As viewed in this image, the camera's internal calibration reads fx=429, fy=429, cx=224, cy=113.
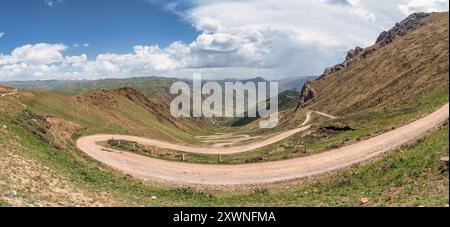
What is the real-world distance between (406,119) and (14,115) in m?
47.2

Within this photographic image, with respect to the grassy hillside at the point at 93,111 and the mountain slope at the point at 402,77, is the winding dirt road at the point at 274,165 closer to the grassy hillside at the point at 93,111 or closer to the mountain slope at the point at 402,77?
the mountain slope at the point at 402,77

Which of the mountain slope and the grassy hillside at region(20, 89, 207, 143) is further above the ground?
the mountain slope

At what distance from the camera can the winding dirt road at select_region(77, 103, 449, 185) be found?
3972 cm

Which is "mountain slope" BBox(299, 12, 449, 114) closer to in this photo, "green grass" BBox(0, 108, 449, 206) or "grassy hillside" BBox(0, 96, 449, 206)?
"green grass" BBox(0, 108, 449, 206)

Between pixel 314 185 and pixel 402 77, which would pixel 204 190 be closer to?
pixel 314 185

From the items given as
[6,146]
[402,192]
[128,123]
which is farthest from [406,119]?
[128,123]

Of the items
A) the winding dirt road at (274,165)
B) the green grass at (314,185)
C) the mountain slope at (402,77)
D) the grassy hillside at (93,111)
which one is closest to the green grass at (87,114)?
the grassy hillside at (93,111)

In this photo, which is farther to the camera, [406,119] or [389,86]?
[389,86]

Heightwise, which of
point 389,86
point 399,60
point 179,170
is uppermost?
point 399,60

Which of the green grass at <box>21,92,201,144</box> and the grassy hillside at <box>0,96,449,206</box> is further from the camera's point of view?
the green grass at <box>21,92,201,144</box>

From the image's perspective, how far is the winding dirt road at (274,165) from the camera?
3972 centimetres

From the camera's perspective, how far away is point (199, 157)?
5456 cm

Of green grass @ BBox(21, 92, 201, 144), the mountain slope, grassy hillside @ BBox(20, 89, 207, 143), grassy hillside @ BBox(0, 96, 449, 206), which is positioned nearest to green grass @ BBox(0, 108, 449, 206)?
grassy hillside @ BBox(0, 96, 449, 206)
